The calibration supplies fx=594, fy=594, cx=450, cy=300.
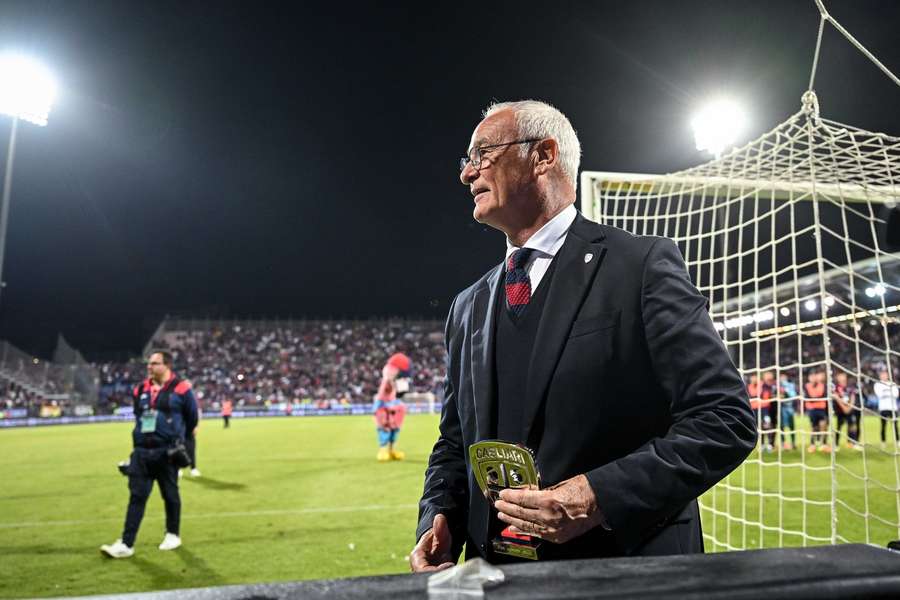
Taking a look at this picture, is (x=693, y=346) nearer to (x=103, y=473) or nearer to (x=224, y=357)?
(x=103, y=473)

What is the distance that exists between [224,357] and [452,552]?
5344 centimetres

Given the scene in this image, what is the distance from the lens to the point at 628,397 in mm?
1499

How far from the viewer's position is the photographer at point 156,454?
6.09 m

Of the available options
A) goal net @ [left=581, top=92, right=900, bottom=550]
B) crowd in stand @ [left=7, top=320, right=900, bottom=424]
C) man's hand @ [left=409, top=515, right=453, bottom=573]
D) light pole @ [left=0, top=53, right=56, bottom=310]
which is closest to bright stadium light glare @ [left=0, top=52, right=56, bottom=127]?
light pole @ [left=0, top=53, right=56, bottom=310]

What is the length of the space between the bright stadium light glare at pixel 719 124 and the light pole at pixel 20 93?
17.4 metres

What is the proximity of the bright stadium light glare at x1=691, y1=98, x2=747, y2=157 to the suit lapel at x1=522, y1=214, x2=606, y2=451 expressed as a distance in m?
10.7

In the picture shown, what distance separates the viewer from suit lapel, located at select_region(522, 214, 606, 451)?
4.92ft

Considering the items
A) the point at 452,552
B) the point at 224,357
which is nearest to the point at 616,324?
the point at 452,552

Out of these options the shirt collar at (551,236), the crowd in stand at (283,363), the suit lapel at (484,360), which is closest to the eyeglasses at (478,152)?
the shirt collar at (551,236)

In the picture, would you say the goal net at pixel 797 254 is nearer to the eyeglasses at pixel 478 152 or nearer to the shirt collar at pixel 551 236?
the shirt collar at pixel 551 236

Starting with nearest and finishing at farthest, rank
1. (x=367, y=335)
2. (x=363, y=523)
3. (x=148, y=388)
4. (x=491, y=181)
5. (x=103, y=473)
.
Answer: (x=491, y=181) → (x=148, y=388) → (x=363, y=523) → (x=103, y=473) → (x=367, y=335)

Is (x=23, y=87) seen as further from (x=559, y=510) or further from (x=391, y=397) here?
(x=559, y=510)

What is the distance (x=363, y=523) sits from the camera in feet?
24.0

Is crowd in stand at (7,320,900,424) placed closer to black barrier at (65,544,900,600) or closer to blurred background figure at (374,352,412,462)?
blurred background figure at (374,352,412,462)
